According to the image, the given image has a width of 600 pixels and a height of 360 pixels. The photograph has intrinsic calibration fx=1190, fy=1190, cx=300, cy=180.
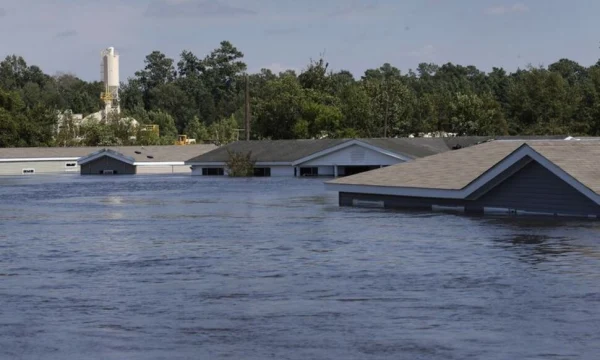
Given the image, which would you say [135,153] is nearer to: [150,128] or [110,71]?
[150,128]

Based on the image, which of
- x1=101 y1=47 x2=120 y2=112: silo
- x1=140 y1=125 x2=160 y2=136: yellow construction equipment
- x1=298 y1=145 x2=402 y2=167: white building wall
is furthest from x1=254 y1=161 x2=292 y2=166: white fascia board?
x1=101 y1=47 x2=120 y2=112: silo

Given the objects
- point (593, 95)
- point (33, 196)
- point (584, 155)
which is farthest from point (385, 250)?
point (593, 95)

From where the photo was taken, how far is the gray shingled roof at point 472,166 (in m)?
36.2

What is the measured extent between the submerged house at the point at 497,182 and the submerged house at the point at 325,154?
3979 cm

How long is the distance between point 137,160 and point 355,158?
1113 inches

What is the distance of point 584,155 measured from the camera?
123 feet

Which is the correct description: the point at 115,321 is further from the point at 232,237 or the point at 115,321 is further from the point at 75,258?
the point at 232,237

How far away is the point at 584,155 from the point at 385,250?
11031 millimetres

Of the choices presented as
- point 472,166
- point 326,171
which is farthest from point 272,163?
point 472,166

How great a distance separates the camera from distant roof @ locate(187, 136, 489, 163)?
8881 centimetres

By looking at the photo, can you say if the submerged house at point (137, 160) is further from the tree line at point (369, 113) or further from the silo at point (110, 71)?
the silo at point (110, 71)

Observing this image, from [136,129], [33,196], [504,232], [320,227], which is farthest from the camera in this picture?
[136,129]

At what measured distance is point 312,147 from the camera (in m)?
97.7

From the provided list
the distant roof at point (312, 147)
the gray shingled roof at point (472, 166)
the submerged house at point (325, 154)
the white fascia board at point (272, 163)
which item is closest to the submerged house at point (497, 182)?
the gray shingled roof at point (472, 166)
